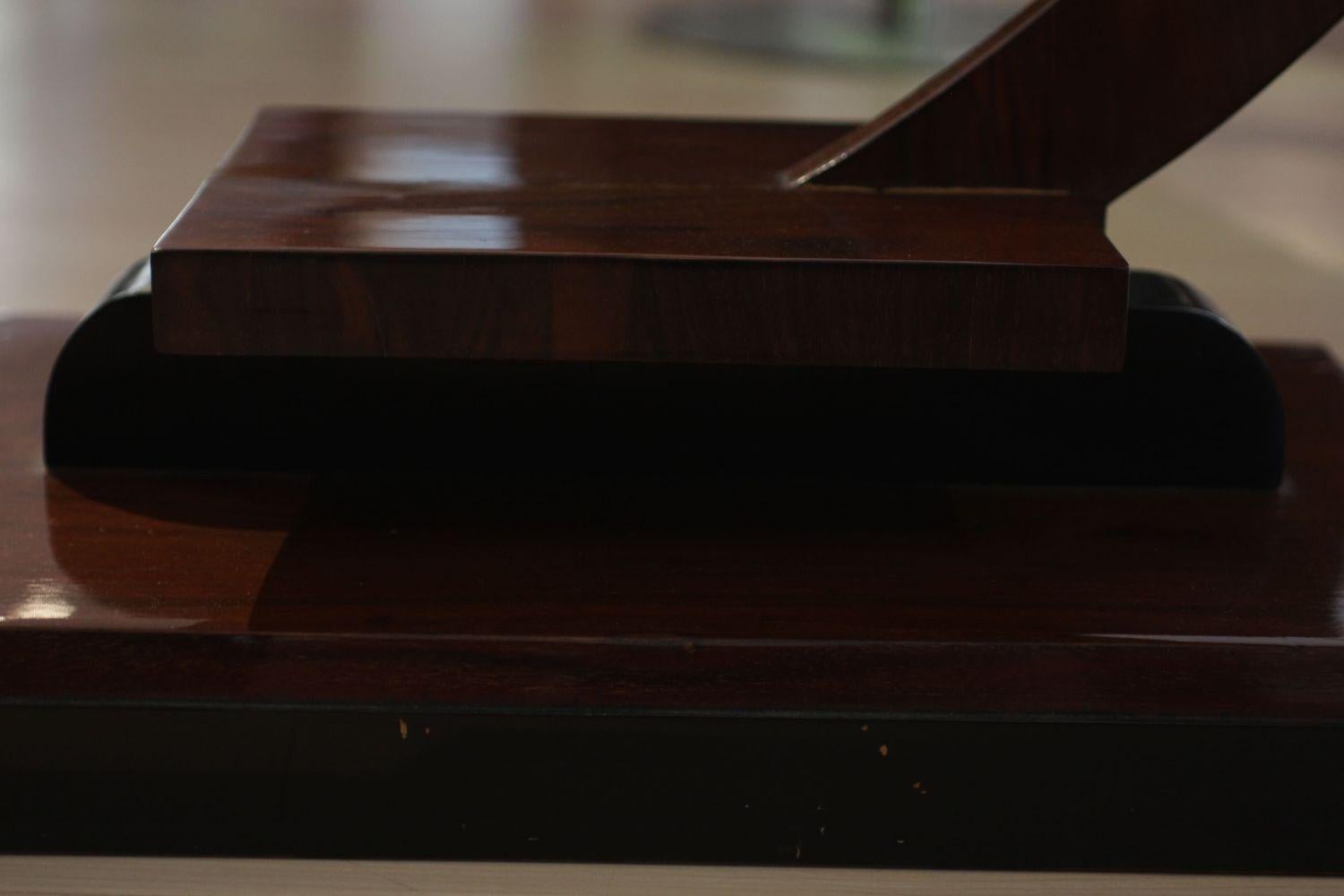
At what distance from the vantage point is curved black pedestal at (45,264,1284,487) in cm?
75

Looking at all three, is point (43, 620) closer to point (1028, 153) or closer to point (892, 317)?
point (892, 317)

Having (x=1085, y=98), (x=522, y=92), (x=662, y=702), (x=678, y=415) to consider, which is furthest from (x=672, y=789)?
(x=522, y=92)

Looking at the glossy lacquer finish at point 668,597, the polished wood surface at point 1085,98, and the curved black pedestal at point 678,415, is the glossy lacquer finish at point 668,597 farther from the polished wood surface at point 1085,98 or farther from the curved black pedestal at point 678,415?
the polished wood surface at point 1085,98

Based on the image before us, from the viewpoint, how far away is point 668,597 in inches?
25.8

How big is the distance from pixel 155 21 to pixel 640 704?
2792 mm

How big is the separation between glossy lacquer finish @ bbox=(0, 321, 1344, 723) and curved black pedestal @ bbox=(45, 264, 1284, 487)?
1 centimetres

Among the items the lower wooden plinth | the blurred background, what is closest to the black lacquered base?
the lower wooden plinth

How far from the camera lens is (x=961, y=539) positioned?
2.34 ft

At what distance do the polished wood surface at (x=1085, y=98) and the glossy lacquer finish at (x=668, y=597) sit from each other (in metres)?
0.14

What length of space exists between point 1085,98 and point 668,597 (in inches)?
11.6

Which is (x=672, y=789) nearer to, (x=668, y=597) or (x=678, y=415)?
(x=668, y=597)

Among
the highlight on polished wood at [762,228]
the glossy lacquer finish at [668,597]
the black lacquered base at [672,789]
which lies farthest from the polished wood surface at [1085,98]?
the black lacquered base at [672,789]

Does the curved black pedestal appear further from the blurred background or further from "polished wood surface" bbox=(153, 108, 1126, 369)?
the blurred background

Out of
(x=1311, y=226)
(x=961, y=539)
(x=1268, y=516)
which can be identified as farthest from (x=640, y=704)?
(x=1311, y=226)
